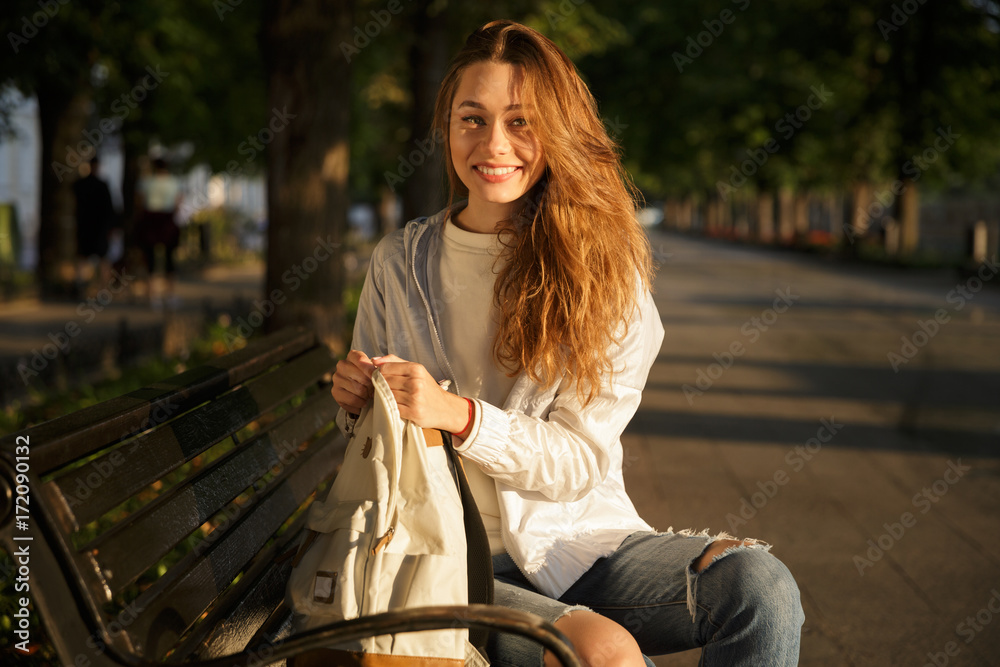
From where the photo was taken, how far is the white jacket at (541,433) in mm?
2178

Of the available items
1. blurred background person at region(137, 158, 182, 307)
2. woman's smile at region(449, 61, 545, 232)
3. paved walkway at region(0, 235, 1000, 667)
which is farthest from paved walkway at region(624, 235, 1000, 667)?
blurred background person at region(137, 158, 182, 307)

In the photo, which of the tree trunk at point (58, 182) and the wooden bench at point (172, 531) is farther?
the tree trunk at point (58, 182)

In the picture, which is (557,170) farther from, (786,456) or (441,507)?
(786,456)

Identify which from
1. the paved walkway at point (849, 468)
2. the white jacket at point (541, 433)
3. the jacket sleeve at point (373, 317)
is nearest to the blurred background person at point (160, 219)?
the paved walkway at point (849, 468)

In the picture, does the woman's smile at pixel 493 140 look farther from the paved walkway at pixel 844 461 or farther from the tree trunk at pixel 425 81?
the tree trunk at pixel 425 81

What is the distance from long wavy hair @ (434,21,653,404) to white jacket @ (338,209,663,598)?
2.4 inches

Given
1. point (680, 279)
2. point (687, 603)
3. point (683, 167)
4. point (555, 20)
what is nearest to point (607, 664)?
point (687, 603)

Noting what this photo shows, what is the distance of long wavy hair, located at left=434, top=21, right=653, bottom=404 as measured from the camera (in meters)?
2.29

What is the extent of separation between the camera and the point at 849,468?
6.17 m

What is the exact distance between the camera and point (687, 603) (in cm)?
213

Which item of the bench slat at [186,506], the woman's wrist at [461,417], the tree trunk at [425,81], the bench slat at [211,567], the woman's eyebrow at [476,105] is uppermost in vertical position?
the tree trunk at [425,81]

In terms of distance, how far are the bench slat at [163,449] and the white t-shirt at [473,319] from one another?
2.02ft

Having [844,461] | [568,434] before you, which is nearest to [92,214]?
[844,461]

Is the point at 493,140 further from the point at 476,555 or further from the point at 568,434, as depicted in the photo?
the point at 476,555
